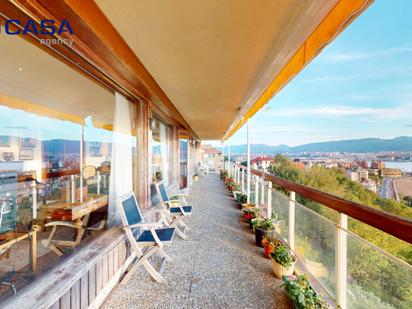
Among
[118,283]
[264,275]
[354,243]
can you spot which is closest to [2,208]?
[118,283]

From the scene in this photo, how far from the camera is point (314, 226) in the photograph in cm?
187

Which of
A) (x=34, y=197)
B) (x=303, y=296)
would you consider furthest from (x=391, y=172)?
(x=34, y=197)

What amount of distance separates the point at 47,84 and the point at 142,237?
2178 millimetres

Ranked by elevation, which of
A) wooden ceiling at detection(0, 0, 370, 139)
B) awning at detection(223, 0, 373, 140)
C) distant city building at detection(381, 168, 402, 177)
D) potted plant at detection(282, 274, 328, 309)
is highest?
wooden ceiling at detection(0, 0, 370, 139)

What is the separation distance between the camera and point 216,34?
170cm

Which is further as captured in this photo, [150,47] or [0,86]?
[150,47]

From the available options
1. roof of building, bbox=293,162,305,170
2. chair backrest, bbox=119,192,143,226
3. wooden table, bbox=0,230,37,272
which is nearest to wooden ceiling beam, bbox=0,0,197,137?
chair backrest, bbox=119,192,143,226

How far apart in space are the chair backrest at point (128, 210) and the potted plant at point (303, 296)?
1646 millimetres

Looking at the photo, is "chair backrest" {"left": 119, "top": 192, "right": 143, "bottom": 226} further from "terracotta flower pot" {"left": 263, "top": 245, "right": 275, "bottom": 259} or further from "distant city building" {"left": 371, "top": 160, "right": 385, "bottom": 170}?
"distant city building" {"left": 371, "top": 160, "right": 385, "bottom": 170}

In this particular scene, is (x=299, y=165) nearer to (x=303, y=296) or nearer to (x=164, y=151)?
→ (x=303, y=296)

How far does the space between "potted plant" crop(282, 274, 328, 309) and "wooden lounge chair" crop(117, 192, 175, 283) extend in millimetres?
1174

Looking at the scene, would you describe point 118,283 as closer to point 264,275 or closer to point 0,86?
point 264,275

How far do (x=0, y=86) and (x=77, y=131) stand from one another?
994 millimetres

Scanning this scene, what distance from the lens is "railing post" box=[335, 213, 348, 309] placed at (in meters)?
1.44
